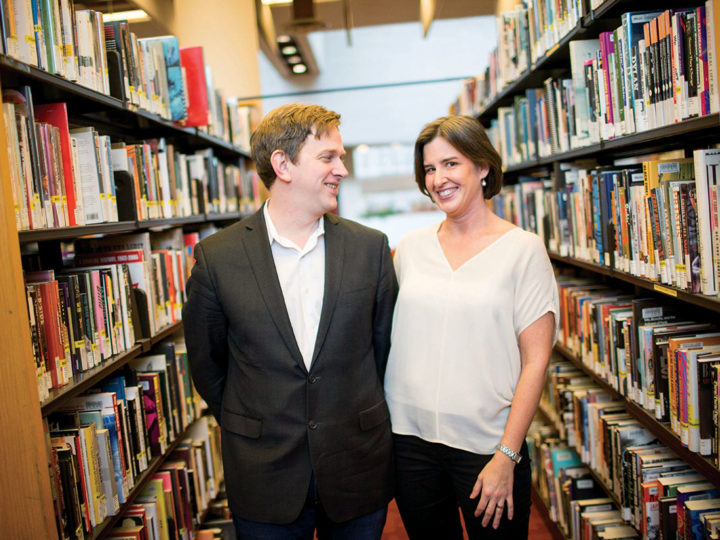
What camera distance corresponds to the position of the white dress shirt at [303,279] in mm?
1578

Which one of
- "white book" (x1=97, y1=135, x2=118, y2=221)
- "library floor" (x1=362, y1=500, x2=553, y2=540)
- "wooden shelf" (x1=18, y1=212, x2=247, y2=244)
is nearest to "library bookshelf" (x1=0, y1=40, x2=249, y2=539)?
"wooden shelf" (x1=18, y1=212, x2=247, y2=244)

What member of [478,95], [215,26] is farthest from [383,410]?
[215,26]

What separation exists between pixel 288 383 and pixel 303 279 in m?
0.28

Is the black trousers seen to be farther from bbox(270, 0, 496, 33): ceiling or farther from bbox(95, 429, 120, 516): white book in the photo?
bbox(270, 0, 496, 33): ceiling

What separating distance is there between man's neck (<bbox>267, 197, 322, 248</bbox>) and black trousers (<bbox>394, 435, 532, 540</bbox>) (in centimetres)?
64

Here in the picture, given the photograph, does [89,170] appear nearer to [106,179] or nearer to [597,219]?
[106,179]

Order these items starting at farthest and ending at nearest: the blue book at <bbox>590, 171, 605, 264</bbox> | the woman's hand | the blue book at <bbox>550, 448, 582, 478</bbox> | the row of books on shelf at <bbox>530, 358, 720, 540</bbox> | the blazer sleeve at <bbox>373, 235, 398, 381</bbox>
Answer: the blue book at <bbox>550, 448, 582, 478</bbox>
the blue book at <bbox>590, 171, 605, 264</bbox>
the row of books on shelf at <bbox>530, 358, 720, 540</bbox>
the blazer sleeve at <bbox>373, 235, 398, 381</bbox>
the woman's hand

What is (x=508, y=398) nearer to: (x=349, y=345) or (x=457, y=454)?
(x=457, y=454)

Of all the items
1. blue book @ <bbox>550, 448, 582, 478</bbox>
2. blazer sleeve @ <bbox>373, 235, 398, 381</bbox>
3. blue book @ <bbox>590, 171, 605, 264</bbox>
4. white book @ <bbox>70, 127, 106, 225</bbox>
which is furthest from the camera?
blue book @ <bbox>550, 448, 582, 478</bbox>

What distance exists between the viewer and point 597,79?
7.06 ft

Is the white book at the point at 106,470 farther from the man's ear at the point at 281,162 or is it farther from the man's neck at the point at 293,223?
the man's ear at the point at 281,162

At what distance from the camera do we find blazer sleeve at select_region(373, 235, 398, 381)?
171 centimetres

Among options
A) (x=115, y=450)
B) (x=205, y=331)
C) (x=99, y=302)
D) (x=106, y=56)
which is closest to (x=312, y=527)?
(x=205, y=331)

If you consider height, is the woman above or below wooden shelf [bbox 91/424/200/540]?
above
